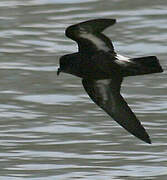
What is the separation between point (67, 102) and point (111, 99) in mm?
3170

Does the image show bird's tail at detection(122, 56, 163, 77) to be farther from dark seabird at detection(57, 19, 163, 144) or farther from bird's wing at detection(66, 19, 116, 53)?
bird's wing at detection(66, 19, 116, 53)

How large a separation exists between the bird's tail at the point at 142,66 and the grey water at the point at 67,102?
213 cm

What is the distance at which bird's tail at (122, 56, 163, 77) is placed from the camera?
893 cm

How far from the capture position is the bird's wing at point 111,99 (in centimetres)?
979

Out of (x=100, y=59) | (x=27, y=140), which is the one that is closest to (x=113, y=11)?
(x=27, y=140)

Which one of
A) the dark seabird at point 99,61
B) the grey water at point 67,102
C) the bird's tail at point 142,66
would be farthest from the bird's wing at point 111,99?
the grey water at point 67,102

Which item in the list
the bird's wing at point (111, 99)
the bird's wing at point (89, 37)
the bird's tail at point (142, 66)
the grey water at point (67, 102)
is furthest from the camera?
the grey water at point (67, 102)

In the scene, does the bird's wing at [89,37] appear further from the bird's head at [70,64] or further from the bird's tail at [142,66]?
the bird's tail at [142,66]

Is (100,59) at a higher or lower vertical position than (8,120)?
higher

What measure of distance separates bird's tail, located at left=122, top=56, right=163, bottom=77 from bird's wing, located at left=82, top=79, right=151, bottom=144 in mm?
737

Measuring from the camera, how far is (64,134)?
40.1 ft

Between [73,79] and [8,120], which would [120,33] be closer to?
[73,79]

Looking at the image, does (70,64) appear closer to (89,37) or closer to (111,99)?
(89,37)

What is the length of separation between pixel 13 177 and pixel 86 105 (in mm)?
2149
